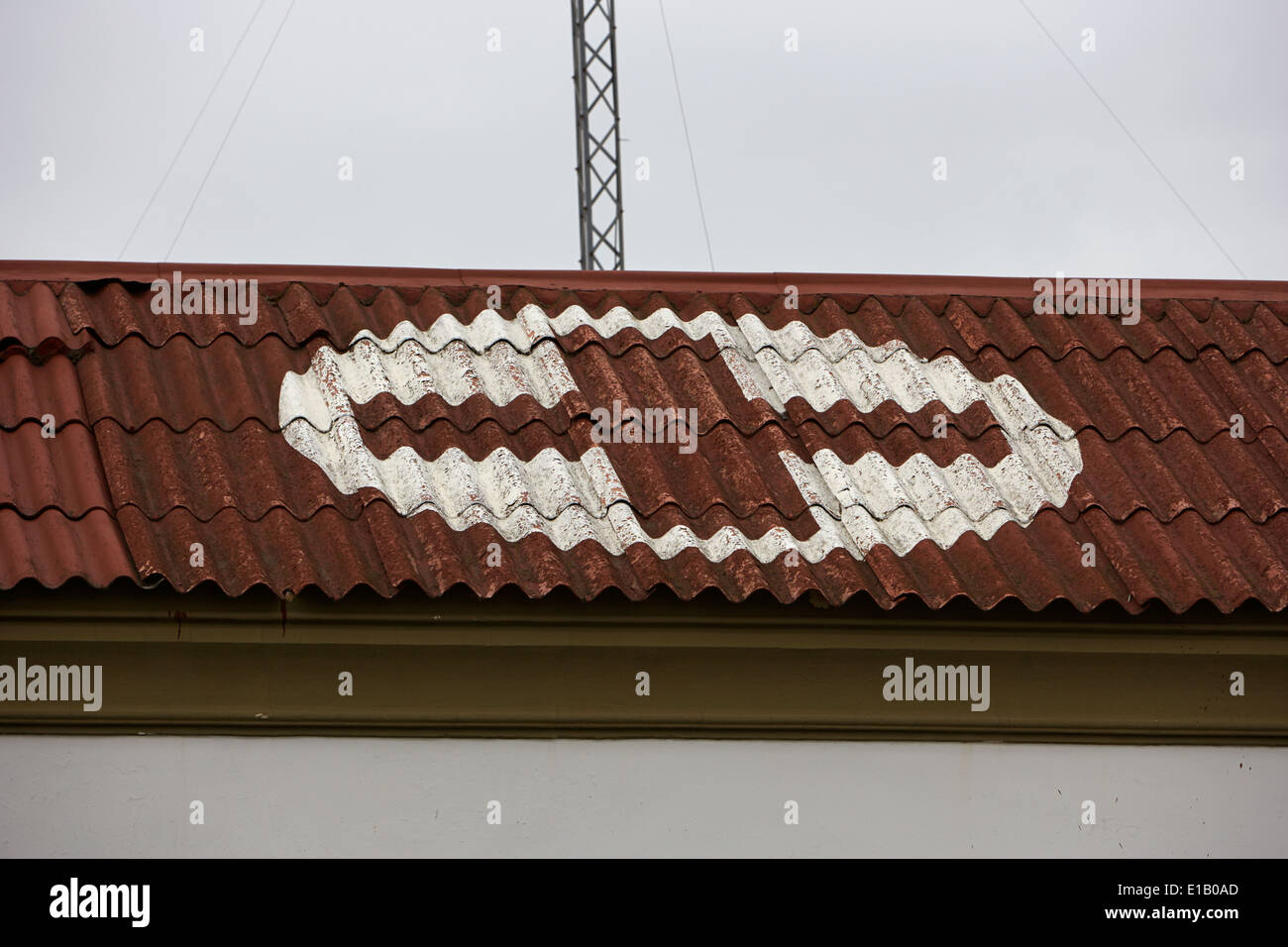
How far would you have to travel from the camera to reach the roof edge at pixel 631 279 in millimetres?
7031

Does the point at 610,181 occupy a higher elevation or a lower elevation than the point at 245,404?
higher

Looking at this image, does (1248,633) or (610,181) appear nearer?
(1248,633)

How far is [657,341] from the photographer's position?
6.98 m
